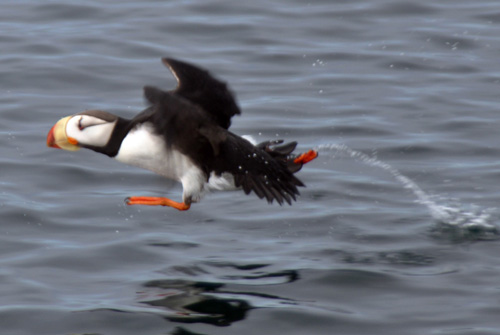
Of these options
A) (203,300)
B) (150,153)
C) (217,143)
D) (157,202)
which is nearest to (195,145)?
(217,143)

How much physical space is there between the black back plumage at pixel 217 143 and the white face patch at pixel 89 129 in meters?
0.31

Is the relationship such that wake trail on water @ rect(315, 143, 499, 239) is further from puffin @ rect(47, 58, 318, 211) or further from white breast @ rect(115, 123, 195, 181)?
white breast @ rect(115, 123, 195, 181)

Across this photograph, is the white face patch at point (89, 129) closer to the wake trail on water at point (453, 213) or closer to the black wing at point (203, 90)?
the black wing at point (203, 90)

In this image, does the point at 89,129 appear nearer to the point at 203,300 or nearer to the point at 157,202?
the point at 157,202

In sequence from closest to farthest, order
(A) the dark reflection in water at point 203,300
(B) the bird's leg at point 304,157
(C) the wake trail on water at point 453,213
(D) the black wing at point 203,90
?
(A) the dark reflection in water at point 203,300 < (D) the black wing at point 203,90 < (B) the bird's leg at point 304,157 < (C) the wake trail on water at point 453,213

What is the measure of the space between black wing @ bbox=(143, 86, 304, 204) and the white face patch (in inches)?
14.0

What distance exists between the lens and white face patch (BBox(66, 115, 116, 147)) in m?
7.36

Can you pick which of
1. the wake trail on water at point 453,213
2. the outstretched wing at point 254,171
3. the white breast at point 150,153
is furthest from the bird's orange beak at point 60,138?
the wake trail on water at point 453,213

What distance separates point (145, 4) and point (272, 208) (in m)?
6.18

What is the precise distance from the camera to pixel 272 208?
28.0 ft

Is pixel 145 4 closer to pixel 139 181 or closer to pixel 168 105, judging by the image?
pixel 139 181

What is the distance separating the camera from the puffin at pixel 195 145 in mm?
7000

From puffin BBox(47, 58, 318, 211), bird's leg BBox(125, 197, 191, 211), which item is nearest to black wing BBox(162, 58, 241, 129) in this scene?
puffin BBox(47, 58, 318, 211)

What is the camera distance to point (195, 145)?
23.1ft
